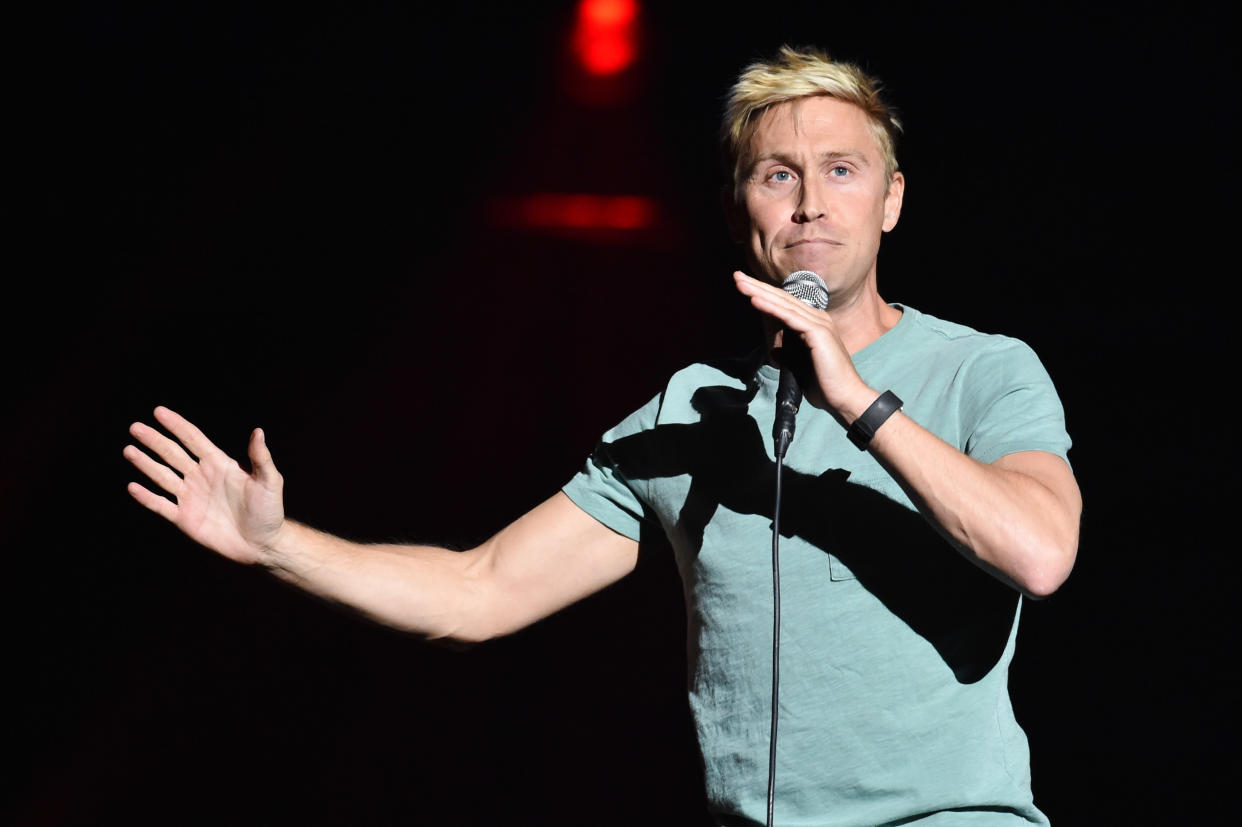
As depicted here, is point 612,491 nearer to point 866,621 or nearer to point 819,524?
point 819,524

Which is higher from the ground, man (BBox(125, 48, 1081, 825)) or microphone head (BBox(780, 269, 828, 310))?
microphone head (BBox(780, 269, 828, 310))

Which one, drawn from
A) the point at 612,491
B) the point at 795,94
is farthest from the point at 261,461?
the point at 795,94

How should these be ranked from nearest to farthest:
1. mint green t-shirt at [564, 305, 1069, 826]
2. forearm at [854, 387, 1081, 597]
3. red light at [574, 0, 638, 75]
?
forearm at [854, 387, 1081, 597], mint green t-shirt at [564, 305, 1069, 826], red light at [574, 0, 638, 75]

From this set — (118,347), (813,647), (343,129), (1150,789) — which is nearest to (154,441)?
(813,647)

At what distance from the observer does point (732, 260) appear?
3412 mm

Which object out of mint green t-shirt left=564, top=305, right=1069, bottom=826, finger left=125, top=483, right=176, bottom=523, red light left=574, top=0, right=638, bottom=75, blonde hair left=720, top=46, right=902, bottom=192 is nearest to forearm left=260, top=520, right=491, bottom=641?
finger left=125, top=483, right=176, bottom=523

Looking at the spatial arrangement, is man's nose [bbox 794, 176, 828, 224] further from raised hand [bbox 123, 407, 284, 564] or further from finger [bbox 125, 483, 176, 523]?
finger [bbox 125, 483, 176, 523]

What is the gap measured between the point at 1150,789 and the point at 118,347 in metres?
3.03

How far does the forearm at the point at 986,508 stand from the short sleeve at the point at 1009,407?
0.12 metres

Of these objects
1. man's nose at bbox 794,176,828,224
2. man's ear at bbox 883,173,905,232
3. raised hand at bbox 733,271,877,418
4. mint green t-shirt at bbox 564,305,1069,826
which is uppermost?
man's ear at bbox 883,173,905,232

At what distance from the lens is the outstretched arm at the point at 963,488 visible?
1.28 meters

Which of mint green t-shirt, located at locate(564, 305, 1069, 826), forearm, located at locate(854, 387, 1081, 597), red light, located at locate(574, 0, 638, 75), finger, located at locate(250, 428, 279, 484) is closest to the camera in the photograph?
forearm, located at locate(854, 387, 1081, 597)

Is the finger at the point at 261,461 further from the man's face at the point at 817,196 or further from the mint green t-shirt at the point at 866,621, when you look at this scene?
the man's face at the point at 817,196

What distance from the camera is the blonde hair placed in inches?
76.1
